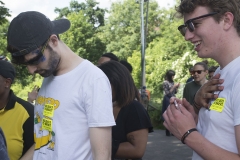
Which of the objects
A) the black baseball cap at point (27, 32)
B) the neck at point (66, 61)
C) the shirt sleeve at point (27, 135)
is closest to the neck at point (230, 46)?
the neck at point (66, 61)

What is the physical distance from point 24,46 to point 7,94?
113cm

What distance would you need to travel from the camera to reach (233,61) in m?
1.84

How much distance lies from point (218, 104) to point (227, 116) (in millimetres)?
76

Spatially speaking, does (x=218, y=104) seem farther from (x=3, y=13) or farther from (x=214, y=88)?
(x=3, y=13)

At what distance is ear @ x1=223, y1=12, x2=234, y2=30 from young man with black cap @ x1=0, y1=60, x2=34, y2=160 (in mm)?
1711

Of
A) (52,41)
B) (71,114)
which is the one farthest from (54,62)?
(71,114)

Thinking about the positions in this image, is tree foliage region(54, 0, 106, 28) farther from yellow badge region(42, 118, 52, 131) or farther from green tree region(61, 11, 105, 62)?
yellow badge region(42, 118, 52, 131)

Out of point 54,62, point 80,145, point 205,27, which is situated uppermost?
point 205,27

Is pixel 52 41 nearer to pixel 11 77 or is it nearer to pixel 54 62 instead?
pixel 54 62

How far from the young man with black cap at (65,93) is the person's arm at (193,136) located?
34cm

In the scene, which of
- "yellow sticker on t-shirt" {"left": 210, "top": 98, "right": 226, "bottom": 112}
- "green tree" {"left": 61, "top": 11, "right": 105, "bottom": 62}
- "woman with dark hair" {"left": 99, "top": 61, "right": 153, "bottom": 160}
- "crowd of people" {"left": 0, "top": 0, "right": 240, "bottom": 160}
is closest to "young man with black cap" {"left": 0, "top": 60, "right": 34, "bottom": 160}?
"crowd of people" {"left": 0, "top": 0, "right": 240, "bottom": 160}

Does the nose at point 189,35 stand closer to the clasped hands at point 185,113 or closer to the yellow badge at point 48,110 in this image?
the clasped hands at point 185,113

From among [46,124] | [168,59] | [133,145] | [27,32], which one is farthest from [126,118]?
[168,59]

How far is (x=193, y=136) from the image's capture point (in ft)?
6.09
